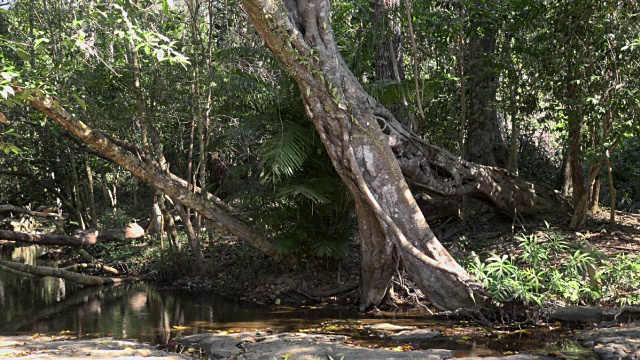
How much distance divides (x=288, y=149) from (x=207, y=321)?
8.70 ft

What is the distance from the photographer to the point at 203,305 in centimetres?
973

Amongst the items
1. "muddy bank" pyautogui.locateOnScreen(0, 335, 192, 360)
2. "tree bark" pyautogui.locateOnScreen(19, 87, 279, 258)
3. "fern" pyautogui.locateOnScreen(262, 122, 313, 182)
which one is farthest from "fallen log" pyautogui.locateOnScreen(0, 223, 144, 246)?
"fern" pyautogui.locateOnScreen(262, 122, 313, 182)

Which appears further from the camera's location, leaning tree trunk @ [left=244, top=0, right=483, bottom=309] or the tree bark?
the tree bark

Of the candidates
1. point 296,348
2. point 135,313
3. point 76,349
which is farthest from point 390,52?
point 76,349

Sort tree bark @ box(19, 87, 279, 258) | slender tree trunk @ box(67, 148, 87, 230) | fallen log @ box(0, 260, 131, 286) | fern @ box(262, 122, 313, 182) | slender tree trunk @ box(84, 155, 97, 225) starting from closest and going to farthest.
Result: fern @ box(262, 122, 313, 182)
tree bark @ box(19, 87, 279, 258)
fallen log @ box(0, 260, 131, 286)
slender tree trunk @ box(67, 148, 87, 230)
slender tree trunk @ box(84, 155, 97, 225)

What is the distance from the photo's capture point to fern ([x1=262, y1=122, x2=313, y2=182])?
809 cm

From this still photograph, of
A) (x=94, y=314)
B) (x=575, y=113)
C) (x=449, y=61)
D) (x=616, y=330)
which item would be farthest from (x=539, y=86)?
(x=94, y=314)

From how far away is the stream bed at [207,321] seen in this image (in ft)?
21.0

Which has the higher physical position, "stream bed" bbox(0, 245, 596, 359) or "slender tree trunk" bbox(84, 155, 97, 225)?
"slender tree trunk" bbox(84, 155, 97, 225)

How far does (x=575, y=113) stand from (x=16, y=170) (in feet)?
41.9

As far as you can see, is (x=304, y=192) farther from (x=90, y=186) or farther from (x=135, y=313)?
(x=90, y=186)

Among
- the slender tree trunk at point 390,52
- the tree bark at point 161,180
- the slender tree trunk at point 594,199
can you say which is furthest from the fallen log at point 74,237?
the slender tree trunk at point 594,199

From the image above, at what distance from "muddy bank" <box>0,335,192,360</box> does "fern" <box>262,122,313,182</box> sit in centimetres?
286

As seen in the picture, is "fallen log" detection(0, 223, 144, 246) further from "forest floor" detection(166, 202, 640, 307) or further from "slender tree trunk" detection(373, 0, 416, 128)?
"slender tree trunk" detection(373, 0, 416, 128)
